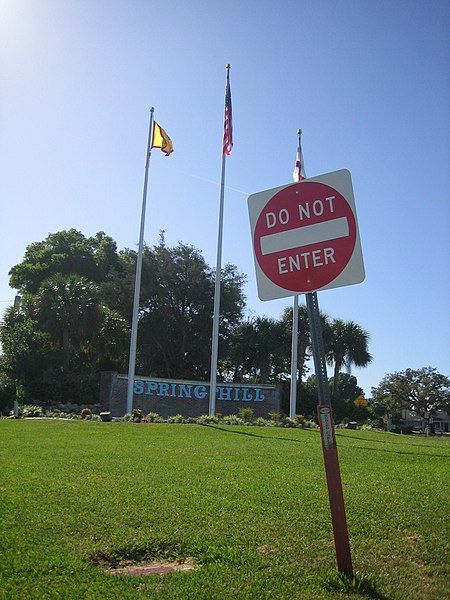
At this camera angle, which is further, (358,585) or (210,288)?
(210,288)

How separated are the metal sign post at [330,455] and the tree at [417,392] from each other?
5806 cm

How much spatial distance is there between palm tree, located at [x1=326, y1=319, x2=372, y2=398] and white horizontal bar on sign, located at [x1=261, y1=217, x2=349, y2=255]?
120ft

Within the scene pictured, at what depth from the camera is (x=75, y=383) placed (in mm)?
30844

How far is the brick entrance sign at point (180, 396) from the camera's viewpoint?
97.6ft

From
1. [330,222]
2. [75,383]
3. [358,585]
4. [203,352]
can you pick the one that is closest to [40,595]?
[358,585]

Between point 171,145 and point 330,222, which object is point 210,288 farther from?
point 330,222

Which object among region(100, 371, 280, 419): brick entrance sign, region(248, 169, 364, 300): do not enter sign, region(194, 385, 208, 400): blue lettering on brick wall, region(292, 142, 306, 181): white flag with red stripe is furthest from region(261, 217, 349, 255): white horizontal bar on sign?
region(194, 385, 208, 400): blue lettering on brick wall

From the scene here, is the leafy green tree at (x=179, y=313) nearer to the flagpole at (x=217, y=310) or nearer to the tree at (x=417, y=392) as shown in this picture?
the flagpole at (x=217, y=310)

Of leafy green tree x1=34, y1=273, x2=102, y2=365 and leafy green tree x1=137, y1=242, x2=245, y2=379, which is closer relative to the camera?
leafy green tree x1=34, y1=273, x2=102, y2=365

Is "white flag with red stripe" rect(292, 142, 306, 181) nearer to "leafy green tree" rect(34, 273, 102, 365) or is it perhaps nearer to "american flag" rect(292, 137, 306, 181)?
"american flag" rect(292, 137, 306, 181)

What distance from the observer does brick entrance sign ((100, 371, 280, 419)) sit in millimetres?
29734

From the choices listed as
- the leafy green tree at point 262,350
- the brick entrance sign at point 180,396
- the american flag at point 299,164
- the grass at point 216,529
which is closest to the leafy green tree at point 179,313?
the leafy green tree at point 262,350

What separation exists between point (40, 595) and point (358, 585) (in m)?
2.04

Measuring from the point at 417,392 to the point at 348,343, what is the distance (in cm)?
2547
